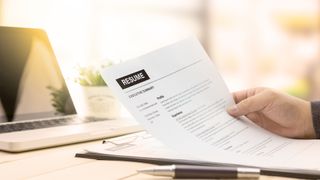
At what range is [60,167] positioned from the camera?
61 centimetres

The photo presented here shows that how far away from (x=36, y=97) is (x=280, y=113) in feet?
1.77

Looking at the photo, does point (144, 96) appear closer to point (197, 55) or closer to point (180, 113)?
point (180, 113)

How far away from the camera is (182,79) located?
0.75 meters

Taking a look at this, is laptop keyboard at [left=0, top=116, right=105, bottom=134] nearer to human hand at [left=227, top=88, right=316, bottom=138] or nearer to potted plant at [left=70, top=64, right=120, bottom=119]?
potted plant at [left=70, top=64, right=120, bottom=119]

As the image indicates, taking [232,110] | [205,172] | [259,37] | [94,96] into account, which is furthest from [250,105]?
[259,37]

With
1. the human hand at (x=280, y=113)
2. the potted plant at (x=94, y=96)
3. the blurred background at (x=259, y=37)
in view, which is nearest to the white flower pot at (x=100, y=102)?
the potted plant at (x=94, y=96)

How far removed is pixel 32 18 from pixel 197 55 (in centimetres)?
80

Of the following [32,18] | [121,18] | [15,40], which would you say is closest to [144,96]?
[15,40]

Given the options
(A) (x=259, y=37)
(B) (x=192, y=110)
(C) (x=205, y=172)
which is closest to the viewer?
(C) (x=205, y=172)

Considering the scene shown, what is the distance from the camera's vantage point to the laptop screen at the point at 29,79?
0.95 metres

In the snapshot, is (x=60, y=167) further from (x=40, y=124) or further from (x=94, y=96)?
(x=94, y=96)

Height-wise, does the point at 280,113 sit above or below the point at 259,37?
below

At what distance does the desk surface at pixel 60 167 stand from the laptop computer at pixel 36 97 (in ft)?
0.40

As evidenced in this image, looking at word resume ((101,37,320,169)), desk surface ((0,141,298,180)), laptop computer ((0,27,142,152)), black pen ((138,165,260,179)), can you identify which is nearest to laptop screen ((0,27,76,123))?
laptop computer ((0,27,142,152))
